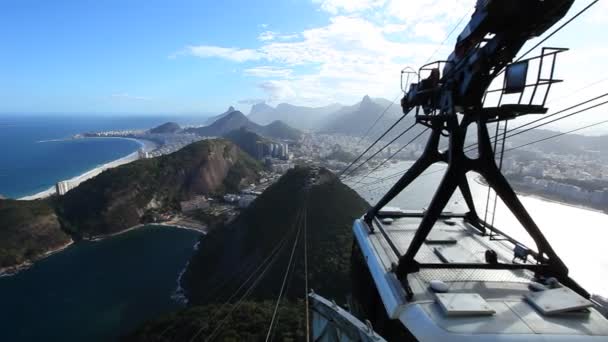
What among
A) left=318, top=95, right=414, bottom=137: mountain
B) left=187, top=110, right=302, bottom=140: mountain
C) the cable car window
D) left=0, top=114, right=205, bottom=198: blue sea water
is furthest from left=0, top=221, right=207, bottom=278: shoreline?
left=318, top=95, right=414, bottom=137: mountain

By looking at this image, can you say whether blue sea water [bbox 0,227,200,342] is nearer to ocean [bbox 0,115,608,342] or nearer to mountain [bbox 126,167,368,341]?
ocean [bbox 0,115,608,342]

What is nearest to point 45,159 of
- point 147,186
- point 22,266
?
point 147,186

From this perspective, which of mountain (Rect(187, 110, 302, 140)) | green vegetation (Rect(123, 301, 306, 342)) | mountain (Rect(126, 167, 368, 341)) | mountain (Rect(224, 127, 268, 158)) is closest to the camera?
green vegetation (Rect(123, 301, 306, 342))

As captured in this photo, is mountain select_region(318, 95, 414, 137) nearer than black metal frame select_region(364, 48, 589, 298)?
No

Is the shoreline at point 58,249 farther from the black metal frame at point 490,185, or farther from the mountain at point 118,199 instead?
the black metal frame at point 490,185

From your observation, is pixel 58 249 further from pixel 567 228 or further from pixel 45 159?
pixel 45 159

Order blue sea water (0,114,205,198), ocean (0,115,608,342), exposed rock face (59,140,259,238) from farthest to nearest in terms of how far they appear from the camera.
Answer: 1. blue sea water (0,114,205,198)
2. exposed rock face (59,140,259,238)
3. ocean (0,115,608,342)

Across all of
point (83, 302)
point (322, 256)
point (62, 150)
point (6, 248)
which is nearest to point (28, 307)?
point (83, 302)
